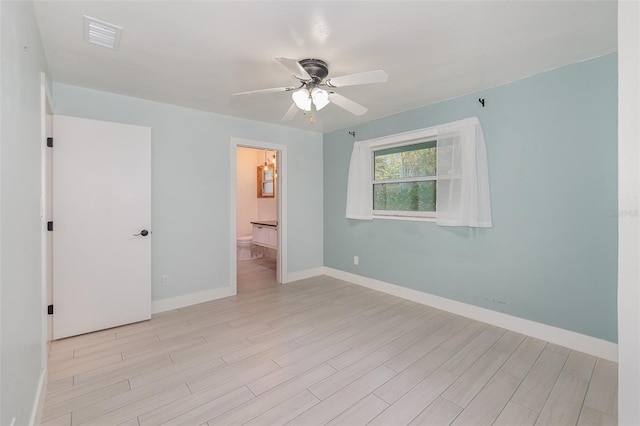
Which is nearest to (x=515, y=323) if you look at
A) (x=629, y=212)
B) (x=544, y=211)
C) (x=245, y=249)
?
(x=544, y=211)

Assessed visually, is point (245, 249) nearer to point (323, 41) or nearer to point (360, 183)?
point (360, 183)

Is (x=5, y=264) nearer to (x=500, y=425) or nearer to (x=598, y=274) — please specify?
(x=500, y=425)

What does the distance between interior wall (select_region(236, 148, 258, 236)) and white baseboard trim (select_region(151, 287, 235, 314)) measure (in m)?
2.88

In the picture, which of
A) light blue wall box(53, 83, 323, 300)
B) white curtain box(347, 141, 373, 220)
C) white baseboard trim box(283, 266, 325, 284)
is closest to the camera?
light blue wall box(53, 83, 323, 300)

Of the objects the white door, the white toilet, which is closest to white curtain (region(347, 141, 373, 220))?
the white door

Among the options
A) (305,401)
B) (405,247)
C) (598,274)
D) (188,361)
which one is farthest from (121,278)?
(598,274)

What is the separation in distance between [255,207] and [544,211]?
562 cm

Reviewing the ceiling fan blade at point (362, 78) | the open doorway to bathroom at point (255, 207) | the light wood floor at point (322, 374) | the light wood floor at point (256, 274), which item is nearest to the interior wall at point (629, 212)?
the light wood floor at point (322, 374)

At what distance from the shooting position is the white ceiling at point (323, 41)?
1712mm

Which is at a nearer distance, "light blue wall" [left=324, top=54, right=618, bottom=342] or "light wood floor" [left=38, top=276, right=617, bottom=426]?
"light wood floor" [left=38, top=276, right=617, bottom=426]

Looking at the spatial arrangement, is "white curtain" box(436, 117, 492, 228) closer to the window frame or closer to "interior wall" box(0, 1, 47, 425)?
the window frame

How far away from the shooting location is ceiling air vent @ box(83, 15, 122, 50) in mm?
1839

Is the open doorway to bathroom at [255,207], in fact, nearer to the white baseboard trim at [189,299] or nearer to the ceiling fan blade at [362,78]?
the white baseboard trim at [189,299]

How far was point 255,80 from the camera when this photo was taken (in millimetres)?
2656
